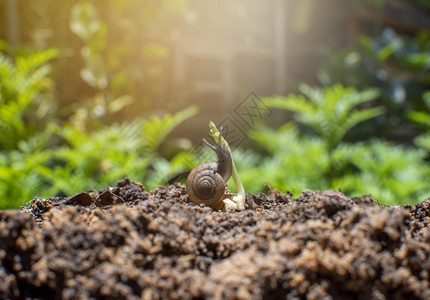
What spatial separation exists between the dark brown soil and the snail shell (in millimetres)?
243

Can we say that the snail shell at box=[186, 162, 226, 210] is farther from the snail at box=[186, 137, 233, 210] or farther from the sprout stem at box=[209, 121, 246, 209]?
the sprout stem at box=[209, 121, 246, 209]

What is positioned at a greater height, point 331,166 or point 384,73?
point 384,73

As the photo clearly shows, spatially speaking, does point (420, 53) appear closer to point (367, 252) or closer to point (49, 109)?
point (49, 109)

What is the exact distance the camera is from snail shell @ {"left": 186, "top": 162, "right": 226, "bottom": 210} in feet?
4.21

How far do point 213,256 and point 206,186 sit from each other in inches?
13.0

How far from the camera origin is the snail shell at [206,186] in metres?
1.28

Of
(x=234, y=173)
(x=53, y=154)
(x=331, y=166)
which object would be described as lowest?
(x=234, y=173)

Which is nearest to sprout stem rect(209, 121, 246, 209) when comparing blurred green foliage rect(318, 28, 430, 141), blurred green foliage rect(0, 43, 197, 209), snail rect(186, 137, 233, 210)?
snail rect(186, 137, 233, 210)

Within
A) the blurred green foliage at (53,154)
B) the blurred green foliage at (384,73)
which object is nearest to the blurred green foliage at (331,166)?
the blurred green foliage at (53,154)

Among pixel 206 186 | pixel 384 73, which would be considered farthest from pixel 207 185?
pixel 384 73

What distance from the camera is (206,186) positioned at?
128 centimetres

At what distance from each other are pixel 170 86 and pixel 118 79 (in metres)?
1.42

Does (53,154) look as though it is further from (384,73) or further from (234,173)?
(384,73)

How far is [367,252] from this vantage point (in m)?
0.86
